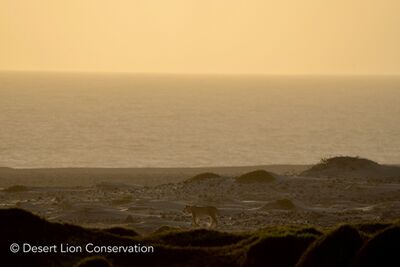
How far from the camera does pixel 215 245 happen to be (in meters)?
30.8

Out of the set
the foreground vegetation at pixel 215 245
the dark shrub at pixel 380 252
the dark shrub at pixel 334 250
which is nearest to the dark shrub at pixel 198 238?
the foreground vegetation at pixel 215 245

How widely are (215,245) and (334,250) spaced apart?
6.33 metres

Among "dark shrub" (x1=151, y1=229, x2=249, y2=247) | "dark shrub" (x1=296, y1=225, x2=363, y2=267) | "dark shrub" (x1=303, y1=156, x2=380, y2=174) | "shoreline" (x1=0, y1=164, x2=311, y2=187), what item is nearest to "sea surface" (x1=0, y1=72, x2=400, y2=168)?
"shoreline" (x1=0, y1=164, x2=311, y2=187)

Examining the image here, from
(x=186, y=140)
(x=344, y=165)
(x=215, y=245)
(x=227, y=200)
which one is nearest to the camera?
(x=215, y=245)

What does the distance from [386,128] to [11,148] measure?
7010cm

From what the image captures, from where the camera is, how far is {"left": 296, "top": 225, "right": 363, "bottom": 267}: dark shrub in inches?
984

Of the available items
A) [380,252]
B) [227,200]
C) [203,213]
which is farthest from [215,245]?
[227,200]

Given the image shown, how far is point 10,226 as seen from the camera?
98.1 feet

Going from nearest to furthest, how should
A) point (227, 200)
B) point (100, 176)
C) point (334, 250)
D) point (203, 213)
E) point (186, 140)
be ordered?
point (334, 250), point (203, 213), point (227, 200), point (100, 176), point (186, 140)

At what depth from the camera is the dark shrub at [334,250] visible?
82.0ft

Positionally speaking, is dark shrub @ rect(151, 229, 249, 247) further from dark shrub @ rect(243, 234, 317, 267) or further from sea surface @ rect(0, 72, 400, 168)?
sea surface @ rect(0, 72, 400, 168)

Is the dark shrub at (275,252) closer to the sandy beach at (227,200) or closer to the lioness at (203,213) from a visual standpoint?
the sandy beach at (227,200)

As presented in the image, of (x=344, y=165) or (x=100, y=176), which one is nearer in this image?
(x=344, y=165)

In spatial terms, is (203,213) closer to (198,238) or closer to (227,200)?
(227,200)
